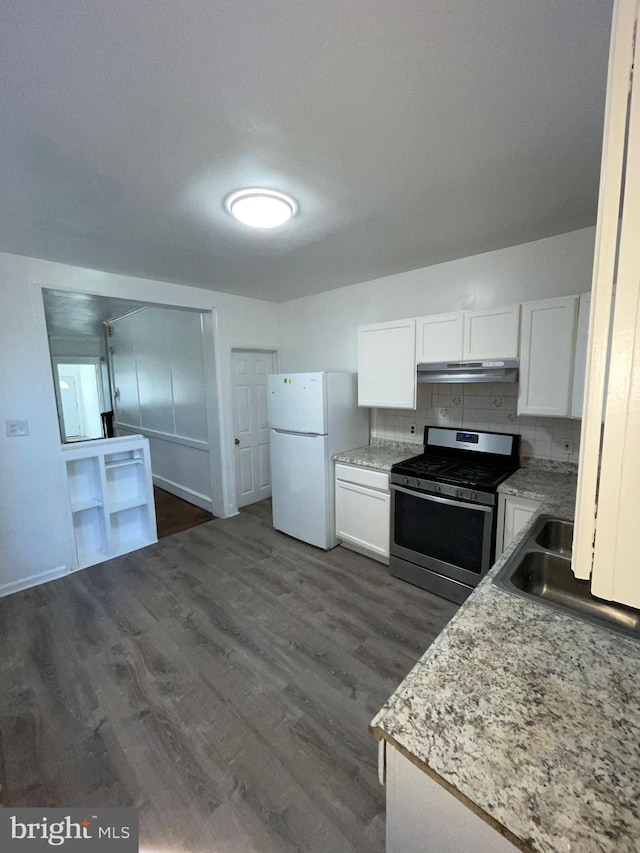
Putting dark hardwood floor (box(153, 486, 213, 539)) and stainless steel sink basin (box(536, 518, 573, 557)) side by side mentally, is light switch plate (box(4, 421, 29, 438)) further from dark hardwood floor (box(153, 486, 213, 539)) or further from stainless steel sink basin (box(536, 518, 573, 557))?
stainless steel sink basin (box(536, 518, 573, 557))

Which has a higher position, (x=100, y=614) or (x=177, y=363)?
(x=177, y=363)

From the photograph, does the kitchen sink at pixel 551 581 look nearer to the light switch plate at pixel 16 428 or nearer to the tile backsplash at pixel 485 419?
the tile backsplash at pixel 485 419

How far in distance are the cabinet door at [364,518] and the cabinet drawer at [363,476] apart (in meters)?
0.04

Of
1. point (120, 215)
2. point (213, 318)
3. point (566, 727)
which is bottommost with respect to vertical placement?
point (566, 727)

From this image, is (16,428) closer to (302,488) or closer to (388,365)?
(302,488)

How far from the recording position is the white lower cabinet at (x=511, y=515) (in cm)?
207

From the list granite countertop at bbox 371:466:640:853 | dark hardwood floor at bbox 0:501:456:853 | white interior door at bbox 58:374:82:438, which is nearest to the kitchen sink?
granite countertop at bbox 371:466:640:853

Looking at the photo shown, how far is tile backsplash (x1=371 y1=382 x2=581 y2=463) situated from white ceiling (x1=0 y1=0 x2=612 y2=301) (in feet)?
3.93

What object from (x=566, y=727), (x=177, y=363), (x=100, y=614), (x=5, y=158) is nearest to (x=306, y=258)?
(x=5, y=158)

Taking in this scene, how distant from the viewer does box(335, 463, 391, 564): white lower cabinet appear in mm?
2795

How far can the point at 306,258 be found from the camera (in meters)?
2.70

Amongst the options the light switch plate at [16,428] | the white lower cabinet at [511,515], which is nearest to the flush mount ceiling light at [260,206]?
the white lower cabinet at [511,515]

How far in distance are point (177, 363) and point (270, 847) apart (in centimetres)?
429

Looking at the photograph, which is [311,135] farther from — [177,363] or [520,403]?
[177,363]
